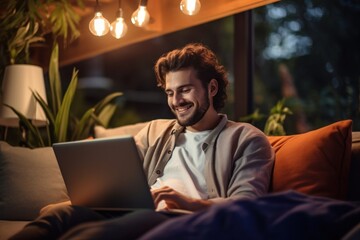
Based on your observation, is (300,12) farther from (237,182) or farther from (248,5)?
(237,182)

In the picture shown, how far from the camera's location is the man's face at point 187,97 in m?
2.32

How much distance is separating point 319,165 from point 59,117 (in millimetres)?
1896

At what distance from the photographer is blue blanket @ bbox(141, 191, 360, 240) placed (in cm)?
130

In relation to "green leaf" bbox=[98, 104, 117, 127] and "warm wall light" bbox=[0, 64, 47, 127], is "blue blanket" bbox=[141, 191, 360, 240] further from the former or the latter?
"green leaf" bbox=[98, 104, 117, 127]

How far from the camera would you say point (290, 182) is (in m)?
2.05

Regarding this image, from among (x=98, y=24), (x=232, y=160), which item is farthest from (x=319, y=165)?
(x=98, y=24)

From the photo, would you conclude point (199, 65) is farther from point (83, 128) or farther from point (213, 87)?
point (83, 128)

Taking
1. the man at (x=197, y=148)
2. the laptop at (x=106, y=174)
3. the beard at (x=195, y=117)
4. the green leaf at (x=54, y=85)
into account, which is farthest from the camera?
the green leaf at (x=54, y=85)

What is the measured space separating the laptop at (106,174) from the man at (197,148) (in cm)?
8

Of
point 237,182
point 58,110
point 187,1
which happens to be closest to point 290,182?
point 237,182

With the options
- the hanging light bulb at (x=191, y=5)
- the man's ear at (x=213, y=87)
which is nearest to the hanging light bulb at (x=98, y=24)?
the hanging light bulb at (x=191, y=5)

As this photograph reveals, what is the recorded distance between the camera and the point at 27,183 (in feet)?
8.84

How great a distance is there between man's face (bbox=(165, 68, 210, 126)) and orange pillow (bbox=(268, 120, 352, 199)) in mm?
419

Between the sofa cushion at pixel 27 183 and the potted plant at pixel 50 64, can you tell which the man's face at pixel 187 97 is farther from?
the potted plant at pixel 50 64
